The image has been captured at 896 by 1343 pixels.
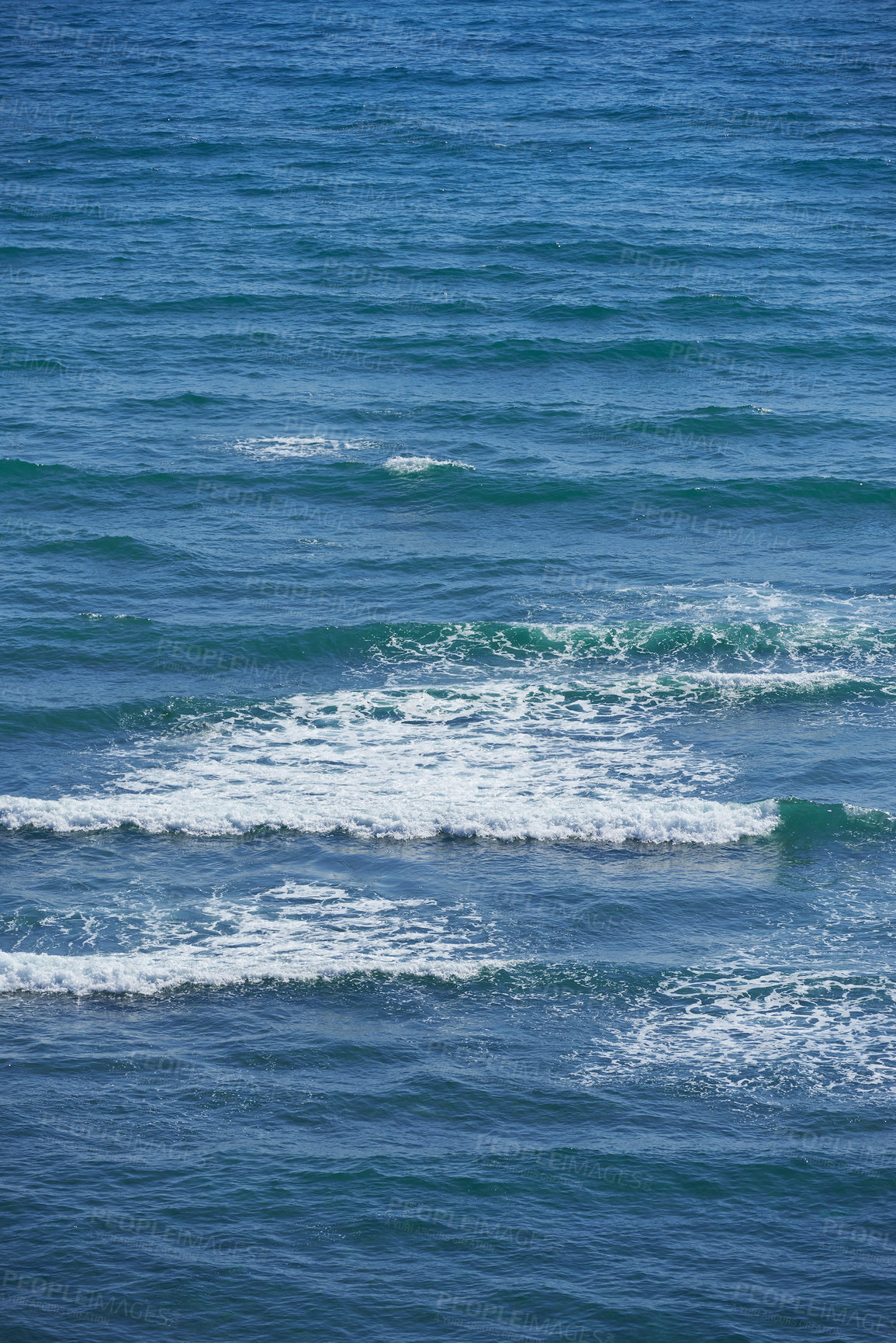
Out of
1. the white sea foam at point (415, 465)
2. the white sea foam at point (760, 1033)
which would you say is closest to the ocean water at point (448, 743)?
the white sea foam at point (760, 1033)

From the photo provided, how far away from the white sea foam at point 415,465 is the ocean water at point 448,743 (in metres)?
0.25

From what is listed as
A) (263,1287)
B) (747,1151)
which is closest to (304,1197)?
(263,1287)

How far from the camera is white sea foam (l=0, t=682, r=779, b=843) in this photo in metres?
26.5

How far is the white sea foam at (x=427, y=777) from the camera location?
2652 centimetres

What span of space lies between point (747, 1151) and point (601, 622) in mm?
16664

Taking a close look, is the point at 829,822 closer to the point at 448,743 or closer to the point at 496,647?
the point at 448,743

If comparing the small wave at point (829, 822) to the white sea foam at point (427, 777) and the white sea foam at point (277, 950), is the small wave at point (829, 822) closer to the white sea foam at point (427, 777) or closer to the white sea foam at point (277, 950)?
the white sea foam at point (427, 777)

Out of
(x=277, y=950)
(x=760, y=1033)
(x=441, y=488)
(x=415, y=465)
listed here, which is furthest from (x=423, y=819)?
(x=415, y=465)

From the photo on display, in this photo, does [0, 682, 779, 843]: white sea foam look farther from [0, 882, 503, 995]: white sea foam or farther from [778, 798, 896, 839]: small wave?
[0, 882, 503, 995]: white sea foam

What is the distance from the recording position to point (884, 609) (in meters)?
34.2

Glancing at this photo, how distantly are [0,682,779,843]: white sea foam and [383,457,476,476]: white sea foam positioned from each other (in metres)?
10.9

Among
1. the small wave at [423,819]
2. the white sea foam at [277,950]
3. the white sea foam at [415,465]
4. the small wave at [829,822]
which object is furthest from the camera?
the white sea foam at [415,465]

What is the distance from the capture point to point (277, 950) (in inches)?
906

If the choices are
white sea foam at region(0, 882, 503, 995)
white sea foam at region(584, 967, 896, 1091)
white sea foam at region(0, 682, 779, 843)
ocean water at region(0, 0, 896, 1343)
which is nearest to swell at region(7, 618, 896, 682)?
ocean water at region(0, 0, 896, 1343)
